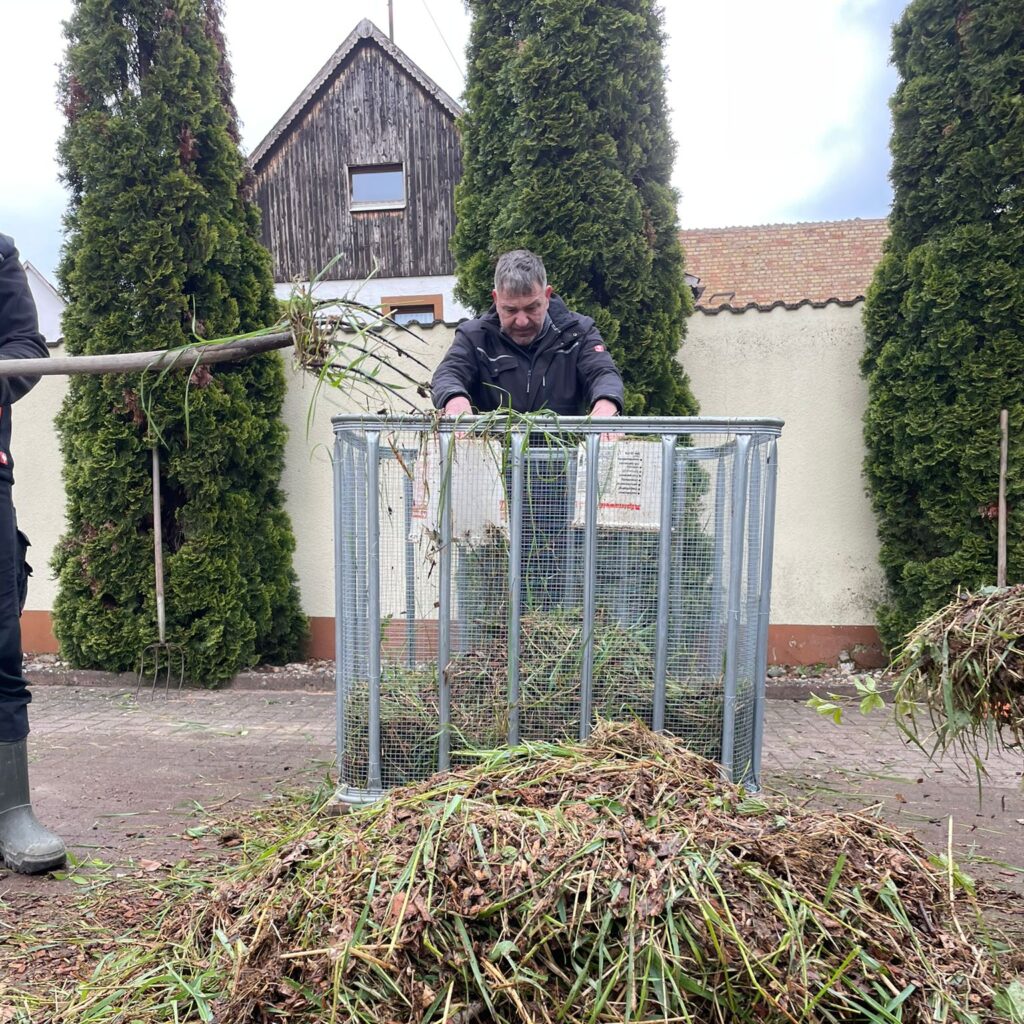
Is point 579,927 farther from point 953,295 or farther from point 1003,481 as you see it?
point 953,295

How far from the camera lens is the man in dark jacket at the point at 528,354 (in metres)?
3.83

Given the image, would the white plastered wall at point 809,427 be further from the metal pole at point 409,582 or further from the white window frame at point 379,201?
the white window frame at point 379,201

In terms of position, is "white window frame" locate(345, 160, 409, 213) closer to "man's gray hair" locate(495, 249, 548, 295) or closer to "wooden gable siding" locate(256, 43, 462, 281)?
"wooden gable siding" locate(256, 43, 462, 281)

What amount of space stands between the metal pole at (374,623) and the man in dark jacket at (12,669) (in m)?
1.20

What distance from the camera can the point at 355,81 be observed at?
611 inches

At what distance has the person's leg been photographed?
322 centimetres

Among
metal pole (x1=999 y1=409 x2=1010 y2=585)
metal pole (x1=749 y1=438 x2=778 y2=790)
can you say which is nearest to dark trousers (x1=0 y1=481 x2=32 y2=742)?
metal pole (x1=749 y1=438 x2=778 y2=790)

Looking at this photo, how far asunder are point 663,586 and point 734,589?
9.7 inches

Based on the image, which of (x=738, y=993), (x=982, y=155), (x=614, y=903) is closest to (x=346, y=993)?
(x=614, y=903)

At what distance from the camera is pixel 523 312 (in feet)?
12.6

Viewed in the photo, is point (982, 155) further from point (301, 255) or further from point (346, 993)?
point (301, 255)

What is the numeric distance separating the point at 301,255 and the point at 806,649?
12711 millimetres

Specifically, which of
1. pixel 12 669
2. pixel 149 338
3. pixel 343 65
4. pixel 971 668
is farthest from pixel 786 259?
pixel 12 669

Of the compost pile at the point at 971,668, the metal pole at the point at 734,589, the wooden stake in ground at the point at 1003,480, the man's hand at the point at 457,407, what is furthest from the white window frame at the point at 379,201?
the compost pile at the point at 971,668
